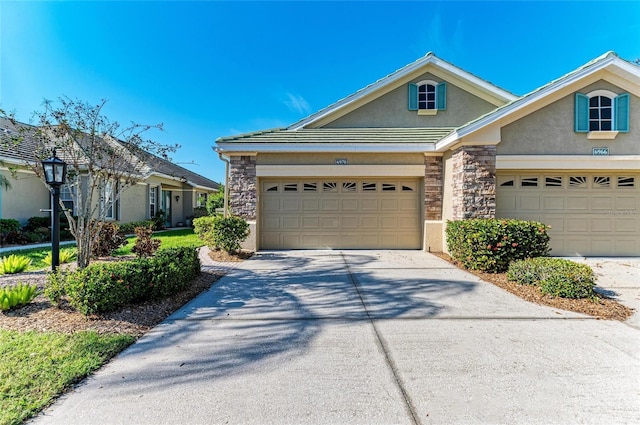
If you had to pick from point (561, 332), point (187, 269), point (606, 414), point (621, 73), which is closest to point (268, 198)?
point (187, 269)

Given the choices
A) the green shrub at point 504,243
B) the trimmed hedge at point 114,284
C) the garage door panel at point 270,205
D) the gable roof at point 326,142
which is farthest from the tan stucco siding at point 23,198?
the green shrub at point 504,243

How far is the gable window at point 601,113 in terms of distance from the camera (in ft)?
26.7

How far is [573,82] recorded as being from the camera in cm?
782

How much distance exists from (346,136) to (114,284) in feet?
25.9

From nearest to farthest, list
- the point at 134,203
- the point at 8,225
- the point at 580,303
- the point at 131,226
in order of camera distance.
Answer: the point at 580,303 → the point at 8,225 → the point at 131,226 → the point at 134,203

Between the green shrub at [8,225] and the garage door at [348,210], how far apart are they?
29.3 feet

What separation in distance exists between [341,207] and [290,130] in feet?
11.6

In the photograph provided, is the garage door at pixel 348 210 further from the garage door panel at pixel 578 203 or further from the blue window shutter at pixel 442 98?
the garage door panel at pixel 578 203

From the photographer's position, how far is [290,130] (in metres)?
11.2

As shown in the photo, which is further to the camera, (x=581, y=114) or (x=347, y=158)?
(x=347, y=158)

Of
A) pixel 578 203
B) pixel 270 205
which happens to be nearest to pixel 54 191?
pixel 270 205

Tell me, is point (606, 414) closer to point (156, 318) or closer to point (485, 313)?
point (485, 313)

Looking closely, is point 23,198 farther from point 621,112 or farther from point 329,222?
point 621,112

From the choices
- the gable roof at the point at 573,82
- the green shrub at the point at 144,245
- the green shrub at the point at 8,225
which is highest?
the gable roof at the point at 573,82
